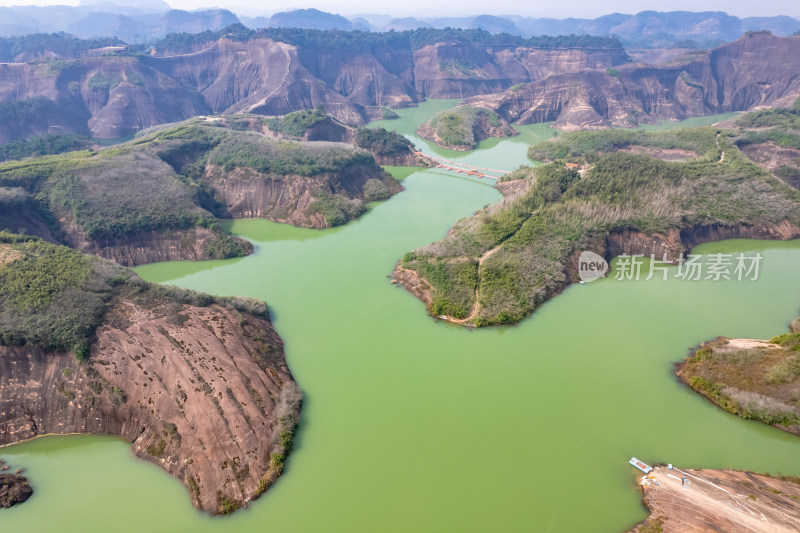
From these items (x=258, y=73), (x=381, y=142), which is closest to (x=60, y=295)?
(x=381, y=142)

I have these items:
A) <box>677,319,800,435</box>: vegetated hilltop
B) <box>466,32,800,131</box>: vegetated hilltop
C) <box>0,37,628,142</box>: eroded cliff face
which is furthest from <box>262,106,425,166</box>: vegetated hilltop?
<box>677,319,800,435</box>: vegetated hilltop

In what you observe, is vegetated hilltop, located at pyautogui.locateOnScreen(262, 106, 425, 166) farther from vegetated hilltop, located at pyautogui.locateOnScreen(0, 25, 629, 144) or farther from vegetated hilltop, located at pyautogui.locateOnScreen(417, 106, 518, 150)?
vegetated hilltop, located at pyautogui.locateOnScreen(0, 25, 629, 144)

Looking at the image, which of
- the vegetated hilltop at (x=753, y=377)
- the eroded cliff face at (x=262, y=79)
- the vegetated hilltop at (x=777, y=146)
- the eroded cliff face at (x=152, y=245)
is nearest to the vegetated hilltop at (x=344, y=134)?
the eroded cliff face at (x=262, y=79)

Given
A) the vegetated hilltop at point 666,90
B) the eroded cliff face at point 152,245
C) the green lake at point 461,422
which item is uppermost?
the vegetated hilltop at point 666,90

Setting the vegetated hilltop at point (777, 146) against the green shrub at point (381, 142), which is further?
the green shrub at point (381, 142)

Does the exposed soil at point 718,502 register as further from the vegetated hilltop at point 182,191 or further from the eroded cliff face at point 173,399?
the vegetated hilltop at point 182,191

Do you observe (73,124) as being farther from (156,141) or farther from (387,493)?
(387,493)
